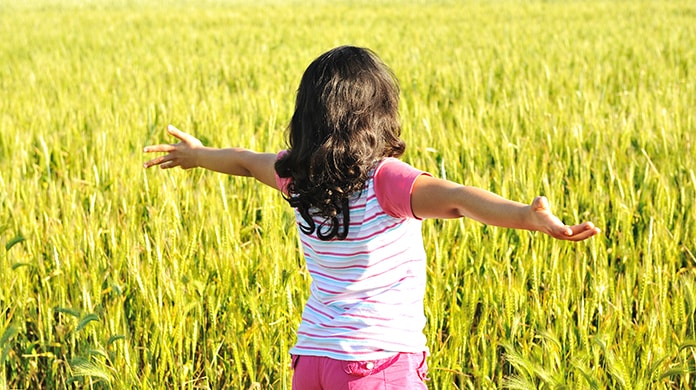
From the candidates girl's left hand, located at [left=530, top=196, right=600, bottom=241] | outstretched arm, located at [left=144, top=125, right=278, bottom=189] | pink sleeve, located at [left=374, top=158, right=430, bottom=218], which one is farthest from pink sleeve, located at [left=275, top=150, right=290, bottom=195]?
girl's left hand, located at [left=530, top=196, right=600, bottom=241]

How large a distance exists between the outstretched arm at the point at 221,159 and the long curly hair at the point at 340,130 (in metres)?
0.25

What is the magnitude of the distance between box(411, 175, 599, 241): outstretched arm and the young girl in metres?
0.03

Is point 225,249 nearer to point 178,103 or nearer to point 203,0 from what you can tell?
point 178,103

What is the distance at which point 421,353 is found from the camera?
1340 millimetres

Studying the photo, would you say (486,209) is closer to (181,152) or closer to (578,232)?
(578,232)

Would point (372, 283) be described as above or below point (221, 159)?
below

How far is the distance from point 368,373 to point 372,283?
140mm

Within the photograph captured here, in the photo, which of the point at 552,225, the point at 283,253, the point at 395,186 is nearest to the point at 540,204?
the point at 552,225

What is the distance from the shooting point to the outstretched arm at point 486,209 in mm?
1062

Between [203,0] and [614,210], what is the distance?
859 inches

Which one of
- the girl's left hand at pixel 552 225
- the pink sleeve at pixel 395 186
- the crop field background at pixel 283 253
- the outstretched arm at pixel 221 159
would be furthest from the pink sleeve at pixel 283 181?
the girl's left hand at pixel 552 225

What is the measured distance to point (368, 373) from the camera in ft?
4.23

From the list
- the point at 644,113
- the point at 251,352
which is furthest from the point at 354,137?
the point at 644,113

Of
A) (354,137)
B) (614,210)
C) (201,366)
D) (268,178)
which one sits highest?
(354,137)
